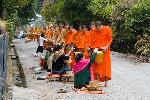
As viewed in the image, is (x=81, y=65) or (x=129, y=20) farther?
(x=129, y=20)

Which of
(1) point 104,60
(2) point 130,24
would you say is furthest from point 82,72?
(2) point 130,24

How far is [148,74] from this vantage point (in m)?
20.2

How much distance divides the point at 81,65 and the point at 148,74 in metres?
5.13

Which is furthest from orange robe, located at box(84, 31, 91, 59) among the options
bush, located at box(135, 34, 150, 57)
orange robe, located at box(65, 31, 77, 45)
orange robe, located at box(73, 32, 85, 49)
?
bush, located at box(135, 34, 150, 57)

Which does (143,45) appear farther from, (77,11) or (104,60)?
(77,11)

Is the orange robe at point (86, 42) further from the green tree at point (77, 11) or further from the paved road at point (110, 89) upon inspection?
the green tree at point (77, 11)

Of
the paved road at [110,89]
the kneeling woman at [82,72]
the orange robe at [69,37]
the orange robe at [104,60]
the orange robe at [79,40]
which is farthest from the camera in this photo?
the orange robe at [69,37]

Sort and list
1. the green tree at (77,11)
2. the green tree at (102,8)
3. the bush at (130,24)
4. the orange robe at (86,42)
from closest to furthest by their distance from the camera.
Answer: the orange robe at (86,42), the bush at (130,24), the green tree at (102,8), the green tree at (77,11)

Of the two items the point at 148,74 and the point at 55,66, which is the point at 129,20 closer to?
the point at 148,74

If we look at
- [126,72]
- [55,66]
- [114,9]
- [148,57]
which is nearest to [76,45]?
[55,66]

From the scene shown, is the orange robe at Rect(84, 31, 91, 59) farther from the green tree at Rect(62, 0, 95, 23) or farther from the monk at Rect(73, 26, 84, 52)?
the green tree at Rect(62, 0, 95, 23)

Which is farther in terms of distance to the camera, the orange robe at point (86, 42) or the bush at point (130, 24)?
the bush at point (130, 24)

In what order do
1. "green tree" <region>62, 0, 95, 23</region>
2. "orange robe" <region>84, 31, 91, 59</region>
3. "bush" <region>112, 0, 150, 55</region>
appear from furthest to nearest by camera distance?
"green tree" <region>62, 0, 95, 23</region>, "bush" <region>112, 0, 150, 55</region>, "orange robe" <region>84, 31, 91, 59</region>

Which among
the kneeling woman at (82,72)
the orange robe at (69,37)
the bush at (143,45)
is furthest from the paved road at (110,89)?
the bush at (143,45)
